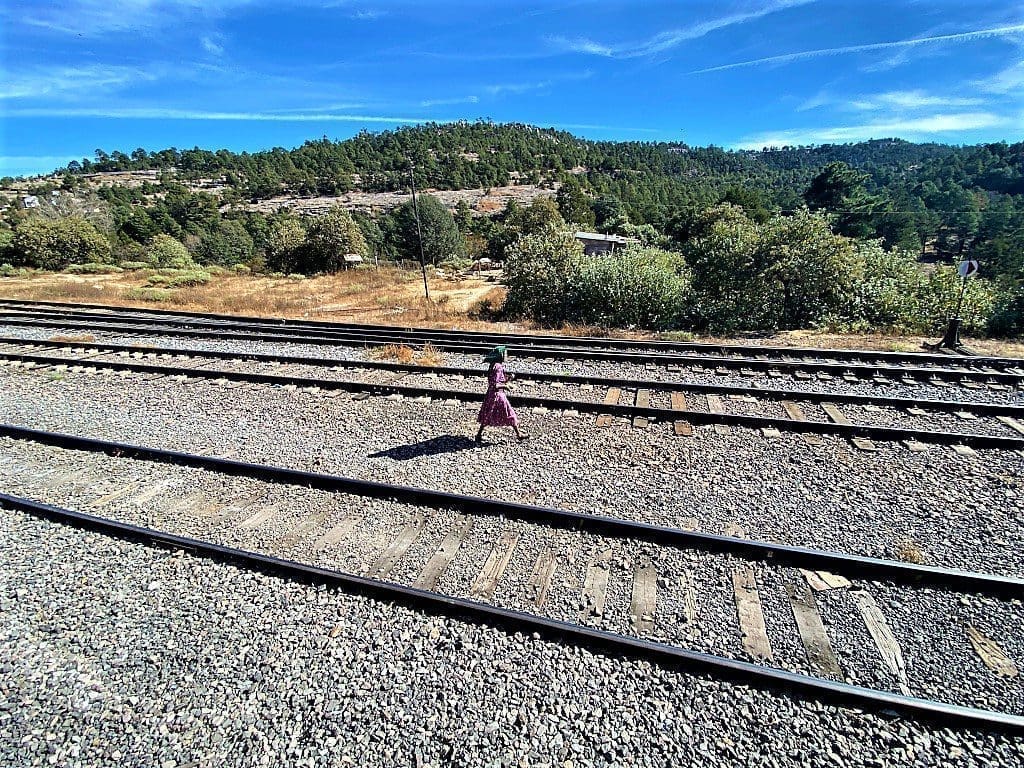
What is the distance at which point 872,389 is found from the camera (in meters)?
9.20

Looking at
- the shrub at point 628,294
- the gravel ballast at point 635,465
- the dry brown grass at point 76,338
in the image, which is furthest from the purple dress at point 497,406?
the dry brown grass at point 76,338

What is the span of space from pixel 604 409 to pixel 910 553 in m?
4.49

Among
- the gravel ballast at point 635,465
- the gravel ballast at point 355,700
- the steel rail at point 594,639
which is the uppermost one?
the gravel ballast at point 635,465

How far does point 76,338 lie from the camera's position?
1502 centimetres

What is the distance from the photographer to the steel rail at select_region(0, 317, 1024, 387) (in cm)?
963

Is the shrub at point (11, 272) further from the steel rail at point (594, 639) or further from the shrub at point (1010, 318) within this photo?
the shrub at point (1010, 318)

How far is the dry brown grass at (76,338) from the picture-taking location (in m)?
14.4

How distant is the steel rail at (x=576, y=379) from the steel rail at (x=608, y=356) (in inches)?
51.7

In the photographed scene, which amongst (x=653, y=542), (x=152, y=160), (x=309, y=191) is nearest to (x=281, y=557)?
(x=653, y=542)

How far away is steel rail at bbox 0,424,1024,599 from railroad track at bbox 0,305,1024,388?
6.23 meters

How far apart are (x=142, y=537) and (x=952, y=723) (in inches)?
284

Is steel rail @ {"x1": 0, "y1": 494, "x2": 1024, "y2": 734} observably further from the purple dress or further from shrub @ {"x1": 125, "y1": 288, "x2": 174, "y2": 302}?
shrub @ {"x1": 125, "y1": 288, "x2": 174, "y2": 302}

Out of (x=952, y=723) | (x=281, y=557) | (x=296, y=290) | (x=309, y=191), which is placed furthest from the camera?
(x=309, y=191)

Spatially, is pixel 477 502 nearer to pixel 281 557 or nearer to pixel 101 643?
pixel 281 557
